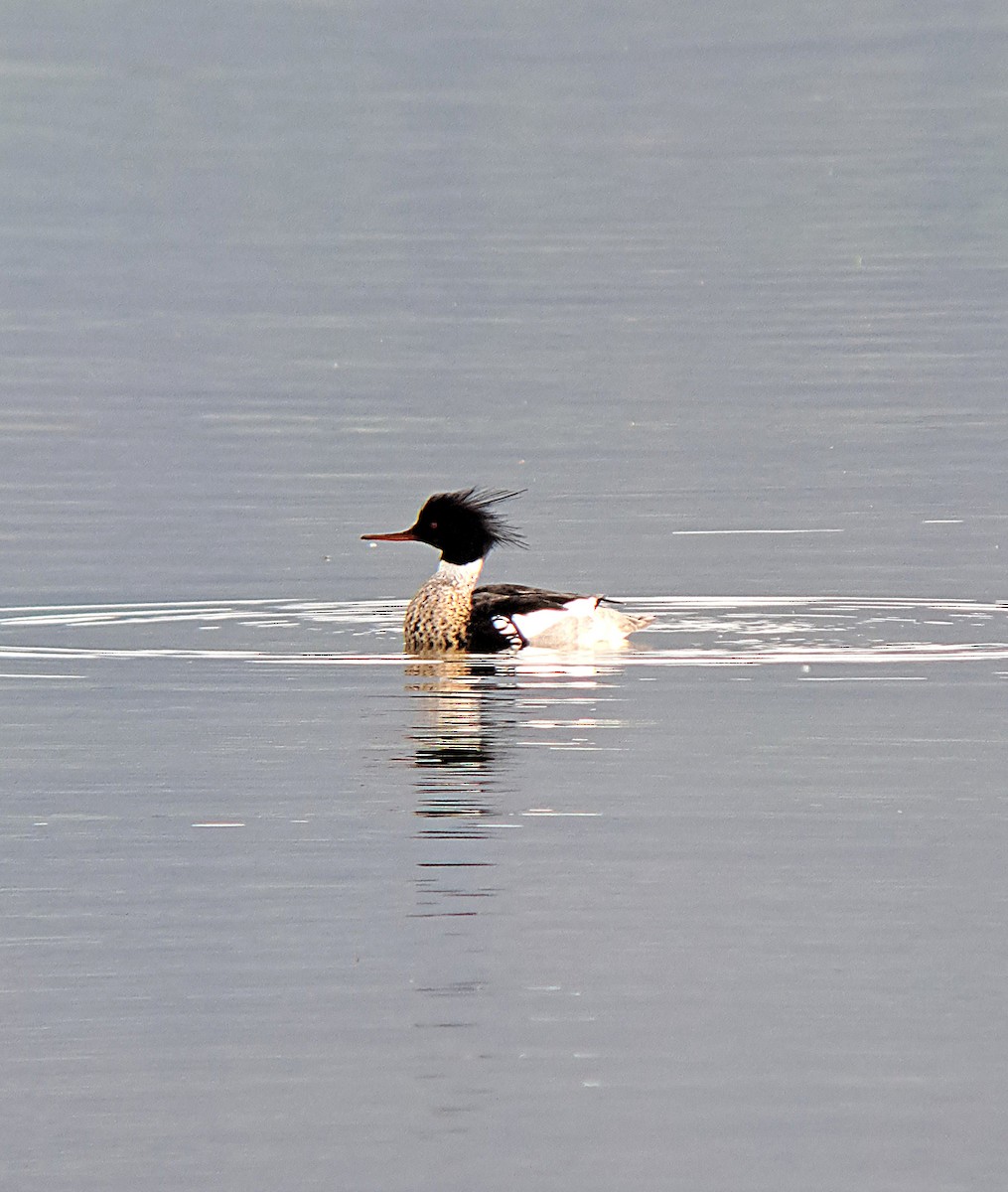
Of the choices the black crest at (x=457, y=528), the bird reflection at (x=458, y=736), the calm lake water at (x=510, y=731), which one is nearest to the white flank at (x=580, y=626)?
the calm lake water at (x=510, y=731)

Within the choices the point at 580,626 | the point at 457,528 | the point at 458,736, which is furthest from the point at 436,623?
the point at 458,736

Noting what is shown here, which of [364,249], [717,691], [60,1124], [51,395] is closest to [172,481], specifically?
[51,395]

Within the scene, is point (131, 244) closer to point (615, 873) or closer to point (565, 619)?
point (565, 619)

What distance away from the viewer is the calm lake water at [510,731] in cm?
800

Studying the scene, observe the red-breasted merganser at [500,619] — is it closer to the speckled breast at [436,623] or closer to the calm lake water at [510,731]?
the speckled breast at [436,623]

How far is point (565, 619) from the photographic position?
15016 millimetres

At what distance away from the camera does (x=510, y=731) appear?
12734mm

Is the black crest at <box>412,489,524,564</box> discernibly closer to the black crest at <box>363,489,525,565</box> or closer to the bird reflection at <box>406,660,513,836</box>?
the black crest at <box>363,489,525,565</box>

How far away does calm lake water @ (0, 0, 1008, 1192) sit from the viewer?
8000 millimetres

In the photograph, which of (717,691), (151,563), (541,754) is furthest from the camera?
(151,563)

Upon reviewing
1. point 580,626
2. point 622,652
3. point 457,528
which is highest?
point 457,528

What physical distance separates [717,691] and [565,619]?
1.60 m

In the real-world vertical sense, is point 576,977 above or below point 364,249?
below

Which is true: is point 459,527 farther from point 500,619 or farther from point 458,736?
point 458,736
